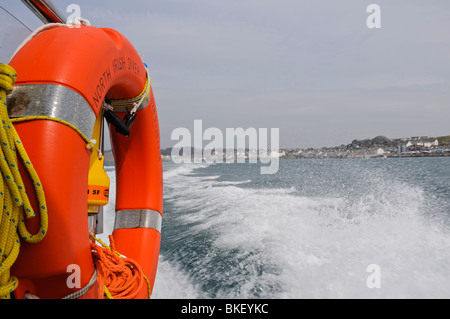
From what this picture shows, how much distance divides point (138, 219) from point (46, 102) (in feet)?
4.52

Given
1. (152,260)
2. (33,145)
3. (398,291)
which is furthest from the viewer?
(398,291)

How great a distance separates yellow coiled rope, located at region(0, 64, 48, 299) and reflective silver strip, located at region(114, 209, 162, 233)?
131 centimetres

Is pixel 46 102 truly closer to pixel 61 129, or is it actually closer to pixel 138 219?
pixel 61 129

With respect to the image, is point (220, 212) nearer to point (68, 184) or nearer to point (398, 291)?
point (398, 291)

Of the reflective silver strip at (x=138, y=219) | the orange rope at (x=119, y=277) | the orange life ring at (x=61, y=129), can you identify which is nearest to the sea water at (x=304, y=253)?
the reflective silver strip at (x=138, y=219)

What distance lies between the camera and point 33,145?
989mm

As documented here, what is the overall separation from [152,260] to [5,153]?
4.72ft

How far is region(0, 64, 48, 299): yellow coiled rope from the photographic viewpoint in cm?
89

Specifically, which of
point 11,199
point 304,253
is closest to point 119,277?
point 11,199

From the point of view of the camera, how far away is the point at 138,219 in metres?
2.29

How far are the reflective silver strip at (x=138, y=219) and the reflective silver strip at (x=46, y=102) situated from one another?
1.25 m

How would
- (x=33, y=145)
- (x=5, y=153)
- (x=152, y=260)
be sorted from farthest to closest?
(x=152, y=260)
(x=33, y=145)
(x=5, y=153)
